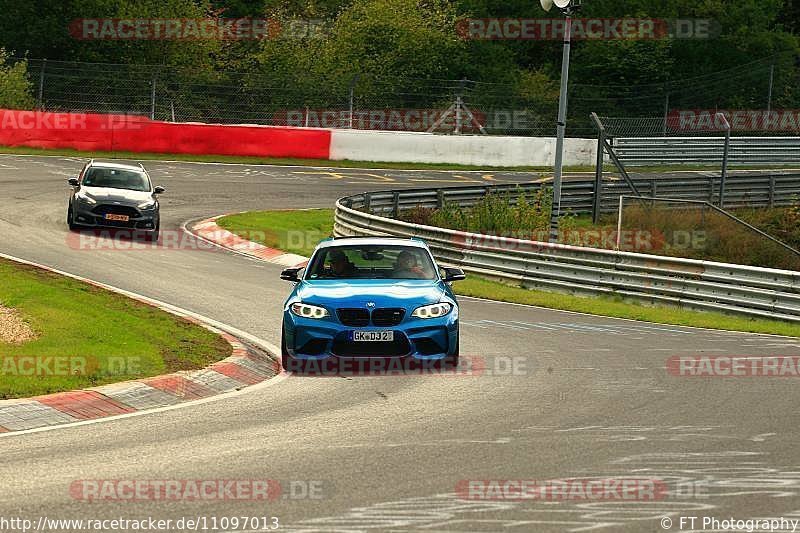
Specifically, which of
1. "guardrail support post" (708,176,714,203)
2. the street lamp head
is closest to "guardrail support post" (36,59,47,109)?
"guardrail support post" (708,176,714,203)

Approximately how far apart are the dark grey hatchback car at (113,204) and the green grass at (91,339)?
23.8 ft

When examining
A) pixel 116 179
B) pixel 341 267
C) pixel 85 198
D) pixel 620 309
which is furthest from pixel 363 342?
pixel 116 179

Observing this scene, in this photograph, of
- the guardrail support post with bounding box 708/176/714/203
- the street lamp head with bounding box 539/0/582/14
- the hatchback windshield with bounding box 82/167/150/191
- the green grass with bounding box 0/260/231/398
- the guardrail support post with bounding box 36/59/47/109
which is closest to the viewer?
the green grass with bounding box 0/260/231/398

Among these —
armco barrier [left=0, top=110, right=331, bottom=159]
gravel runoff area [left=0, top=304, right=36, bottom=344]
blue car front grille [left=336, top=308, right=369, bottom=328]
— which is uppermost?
armco barrier [left=0, top=110, right=331, bottom=159]

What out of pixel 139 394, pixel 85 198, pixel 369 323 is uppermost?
pixel 85 198

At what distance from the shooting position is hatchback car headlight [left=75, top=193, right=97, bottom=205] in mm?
26844

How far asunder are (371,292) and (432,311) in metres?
0.69

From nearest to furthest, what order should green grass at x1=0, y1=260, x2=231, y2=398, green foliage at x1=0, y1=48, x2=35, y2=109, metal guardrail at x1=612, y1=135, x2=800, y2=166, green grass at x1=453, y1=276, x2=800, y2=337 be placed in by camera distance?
green grass at x1=0, y1=260, x2=231, y2=398 → green grass at x1=453, y1=276, x2=800, y2=337 → metal guardrail at x1=612, y1=135, x2=800, y2=166 → green foliage at x1=0, y1=48, x2=35, y2=109

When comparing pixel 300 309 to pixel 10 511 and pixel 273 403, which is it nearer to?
pixel 273 403

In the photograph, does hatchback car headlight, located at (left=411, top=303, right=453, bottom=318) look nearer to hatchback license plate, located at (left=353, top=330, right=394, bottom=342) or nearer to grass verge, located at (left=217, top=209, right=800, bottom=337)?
hatchback license plate, located at (left=353, top=330, right=394, bottom=342)

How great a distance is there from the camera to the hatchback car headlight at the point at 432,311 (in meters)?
13.7

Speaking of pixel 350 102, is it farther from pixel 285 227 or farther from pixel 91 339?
pixel 91 339

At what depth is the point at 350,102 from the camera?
47.4 metres

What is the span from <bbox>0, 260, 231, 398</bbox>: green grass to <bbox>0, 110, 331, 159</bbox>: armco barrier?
2497 cm
